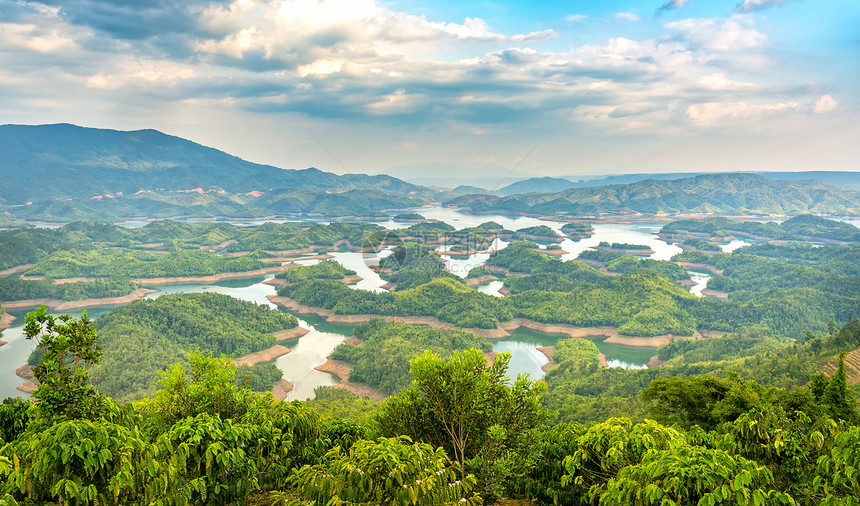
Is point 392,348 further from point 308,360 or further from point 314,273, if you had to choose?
point 314,273

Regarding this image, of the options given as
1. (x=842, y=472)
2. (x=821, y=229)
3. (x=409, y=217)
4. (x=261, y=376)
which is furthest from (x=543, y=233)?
(x=842, y=472)

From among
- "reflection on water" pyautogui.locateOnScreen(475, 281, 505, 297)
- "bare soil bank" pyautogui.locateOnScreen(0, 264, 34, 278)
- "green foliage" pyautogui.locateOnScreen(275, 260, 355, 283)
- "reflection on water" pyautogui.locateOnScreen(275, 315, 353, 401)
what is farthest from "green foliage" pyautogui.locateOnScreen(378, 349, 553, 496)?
"bare soil bank" pyautogui.locateOnScreen(0, 264, 34, 278)

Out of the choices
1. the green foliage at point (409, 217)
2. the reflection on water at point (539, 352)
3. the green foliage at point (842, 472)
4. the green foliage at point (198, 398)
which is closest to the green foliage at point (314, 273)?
the reflection on water at point (539, 352)

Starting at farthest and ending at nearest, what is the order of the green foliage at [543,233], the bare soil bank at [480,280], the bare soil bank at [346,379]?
the green foliage at [543,233], the bare soil bank at [480,280], the bare soil bank at [346,379]

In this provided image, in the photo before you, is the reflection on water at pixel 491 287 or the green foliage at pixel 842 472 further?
the reflection on water at pixel 491 287

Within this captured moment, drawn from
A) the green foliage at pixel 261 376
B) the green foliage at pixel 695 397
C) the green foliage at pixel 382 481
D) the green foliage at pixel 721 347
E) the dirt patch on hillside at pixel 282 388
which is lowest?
the dirt patch on hillside at pixel 282 388

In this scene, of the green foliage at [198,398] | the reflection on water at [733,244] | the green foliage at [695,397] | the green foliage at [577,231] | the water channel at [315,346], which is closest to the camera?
the green foliage at [198,398]

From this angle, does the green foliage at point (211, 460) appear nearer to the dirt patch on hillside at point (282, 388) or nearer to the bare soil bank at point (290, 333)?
the dirt patch on hillside at point (282, 388)

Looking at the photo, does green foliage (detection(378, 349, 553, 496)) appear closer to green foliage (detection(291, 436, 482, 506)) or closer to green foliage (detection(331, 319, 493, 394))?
green foliage (detection(291, 436, 482, 506))
